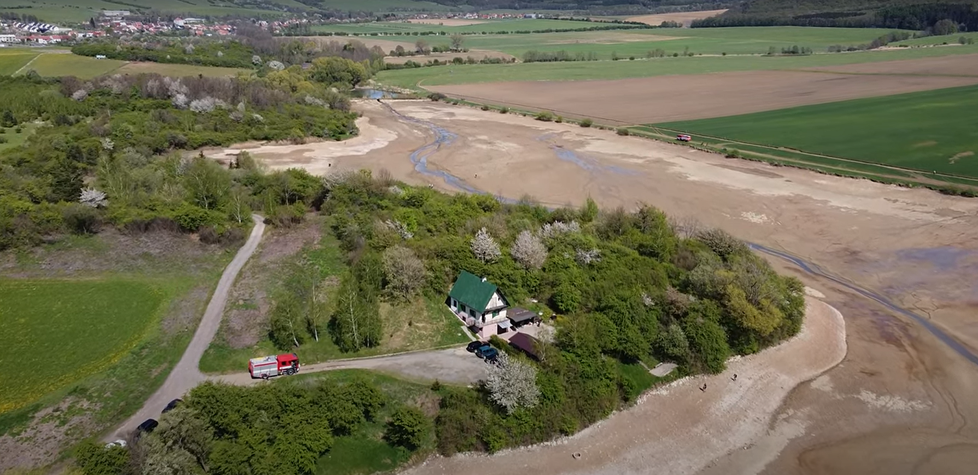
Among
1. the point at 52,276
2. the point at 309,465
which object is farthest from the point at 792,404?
the point at 52,276

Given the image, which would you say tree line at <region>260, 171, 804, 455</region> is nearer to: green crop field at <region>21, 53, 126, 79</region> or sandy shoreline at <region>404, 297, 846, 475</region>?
sandy shoreline at <region>404, 297, 846, 475</region>

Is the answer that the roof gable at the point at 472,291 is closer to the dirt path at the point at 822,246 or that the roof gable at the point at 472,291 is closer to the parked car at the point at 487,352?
the parked car at the point at 487,352

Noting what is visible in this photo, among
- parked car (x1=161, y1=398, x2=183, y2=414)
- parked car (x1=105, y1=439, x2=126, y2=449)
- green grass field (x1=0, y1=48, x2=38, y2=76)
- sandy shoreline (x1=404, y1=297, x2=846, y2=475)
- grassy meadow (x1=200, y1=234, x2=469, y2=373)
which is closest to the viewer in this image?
parked car (x1=105, y1=439, x2=126, y2=449)

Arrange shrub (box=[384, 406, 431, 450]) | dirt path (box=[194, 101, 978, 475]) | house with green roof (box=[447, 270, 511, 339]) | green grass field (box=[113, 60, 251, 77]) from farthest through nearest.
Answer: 1. green grass field (box=[113, 60, 251, 77])
2. house with green roof (box=[447, 270, 511, 339])
3. dirt path (box=[194, 101, 978, 475])
4. shrub (box=[384, 406, 431, 450])

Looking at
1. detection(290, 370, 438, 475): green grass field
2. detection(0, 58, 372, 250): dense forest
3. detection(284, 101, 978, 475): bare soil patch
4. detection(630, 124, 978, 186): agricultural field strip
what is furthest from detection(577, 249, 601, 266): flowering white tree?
detection(630, 124, 978, 186): agricultural field strip

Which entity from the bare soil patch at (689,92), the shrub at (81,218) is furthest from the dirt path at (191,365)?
the bare soil patch at (689,92)

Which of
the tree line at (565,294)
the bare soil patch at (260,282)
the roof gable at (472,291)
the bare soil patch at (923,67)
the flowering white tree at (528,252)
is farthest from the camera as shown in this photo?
the bare soil patch at (923,67)
